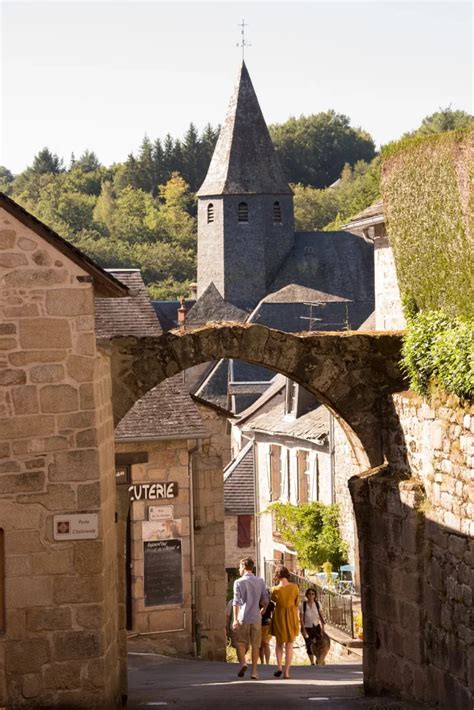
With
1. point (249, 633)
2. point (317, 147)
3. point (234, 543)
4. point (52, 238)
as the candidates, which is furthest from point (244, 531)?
point (317, 147)

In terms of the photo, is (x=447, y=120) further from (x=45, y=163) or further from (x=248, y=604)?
(x=248, y=604)

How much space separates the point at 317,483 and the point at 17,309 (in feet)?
74.5

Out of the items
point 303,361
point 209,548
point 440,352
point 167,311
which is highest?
point 167,311

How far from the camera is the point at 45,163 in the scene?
5600 inches

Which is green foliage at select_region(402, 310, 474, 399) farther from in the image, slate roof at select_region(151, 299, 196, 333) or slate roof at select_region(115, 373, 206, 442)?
slate roof at select_region(151, 299, 196, 333)

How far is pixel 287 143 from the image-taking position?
130 m

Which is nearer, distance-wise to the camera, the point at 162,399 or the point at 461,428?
the point at 461,428

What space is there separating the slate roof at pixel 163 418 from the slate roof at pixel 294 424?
12764 millimetres

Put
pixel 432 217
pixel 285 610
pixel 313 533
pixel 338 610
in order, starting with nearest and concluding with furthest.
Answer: pixel 432 217 → pixel 285 610 → pixel 338 610 → pixel 313 533

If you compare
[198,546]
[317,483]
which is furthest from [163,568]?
[317,483]

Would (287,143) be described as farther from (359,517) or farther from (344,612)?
(359,517)

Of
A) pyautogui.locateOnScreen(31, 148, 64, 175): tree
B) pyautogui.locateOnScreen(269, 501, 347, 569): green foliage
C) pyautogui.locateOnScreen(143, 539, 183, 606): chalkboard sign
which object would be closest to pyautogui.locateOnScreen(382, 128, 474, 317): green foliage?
pyautogui.locateOnScreen(143, 539, 183, 606): chalkboard sign

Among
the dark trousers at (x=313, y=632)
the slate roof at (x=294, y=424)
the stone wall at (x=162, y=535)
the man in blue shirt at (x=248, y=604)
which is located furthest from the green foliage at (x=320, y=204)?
the man in blue shirt at (x=248, y=604)

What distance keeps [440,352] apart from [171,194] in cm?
11365
